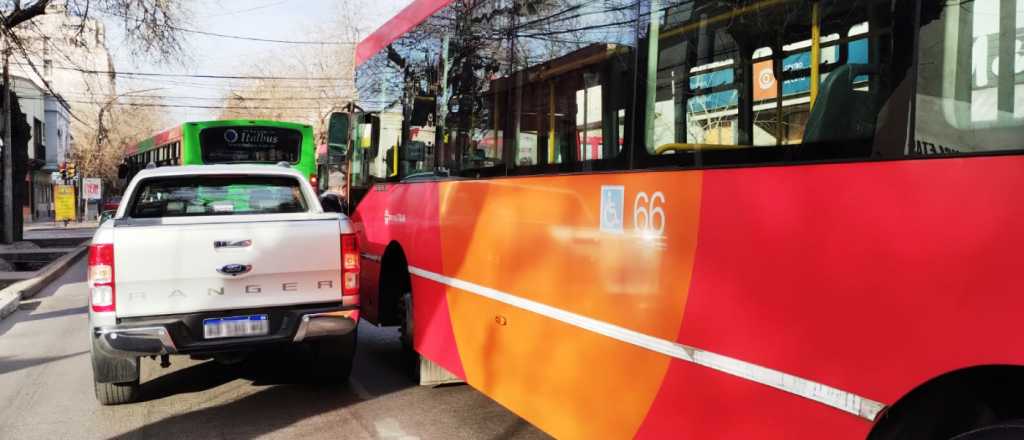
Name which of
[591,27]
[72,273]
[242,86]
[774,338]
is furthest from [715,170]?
[242,86]

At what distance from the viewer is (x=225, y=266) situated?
610 centimetres

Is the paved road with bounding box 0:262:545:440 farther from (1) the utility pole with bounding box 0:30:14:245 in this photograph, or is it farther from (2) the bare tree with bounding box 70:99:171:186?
(2) the bare tree with bounding box 70:99:171:186

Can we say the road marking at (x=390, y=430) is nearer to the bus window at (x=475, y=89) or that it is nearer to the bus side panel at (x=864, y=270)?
the bus window at (x=475, y=89)

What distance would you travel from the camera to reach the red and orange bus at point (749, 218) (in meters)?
2.28

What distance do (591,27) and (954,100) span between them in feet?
6.82

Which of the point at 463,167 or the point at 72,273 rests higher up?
the point at 463,167

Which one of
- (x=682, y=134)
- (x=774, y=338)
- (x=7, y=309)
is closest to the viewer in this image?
(x=774, y=338)

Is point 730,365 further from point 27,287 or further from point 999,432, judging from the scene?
point 27,287

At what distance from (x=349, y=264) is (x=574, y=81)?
2812mm

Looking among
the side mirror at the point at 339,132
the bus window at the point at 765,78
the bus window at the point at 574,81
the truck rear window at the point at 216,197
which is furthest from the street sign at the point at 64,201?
the bus window at the point at 765,78

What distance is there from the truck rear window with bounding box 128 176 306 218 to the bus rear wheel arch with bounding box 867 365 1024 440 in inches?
238

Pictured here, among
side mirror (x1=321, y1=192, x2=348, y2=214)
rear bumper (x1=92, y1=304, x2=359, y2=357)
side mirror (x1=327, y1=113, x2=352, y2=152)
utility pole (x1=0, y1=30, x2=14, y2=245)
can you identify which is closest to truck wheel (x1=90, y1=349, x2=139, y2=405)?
rear bumper (x1=92, y1=304, x2=359, y2=357)

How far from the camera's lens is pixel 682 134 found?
346cm

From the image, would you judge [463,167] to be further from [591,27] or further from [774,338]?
[774,338]
